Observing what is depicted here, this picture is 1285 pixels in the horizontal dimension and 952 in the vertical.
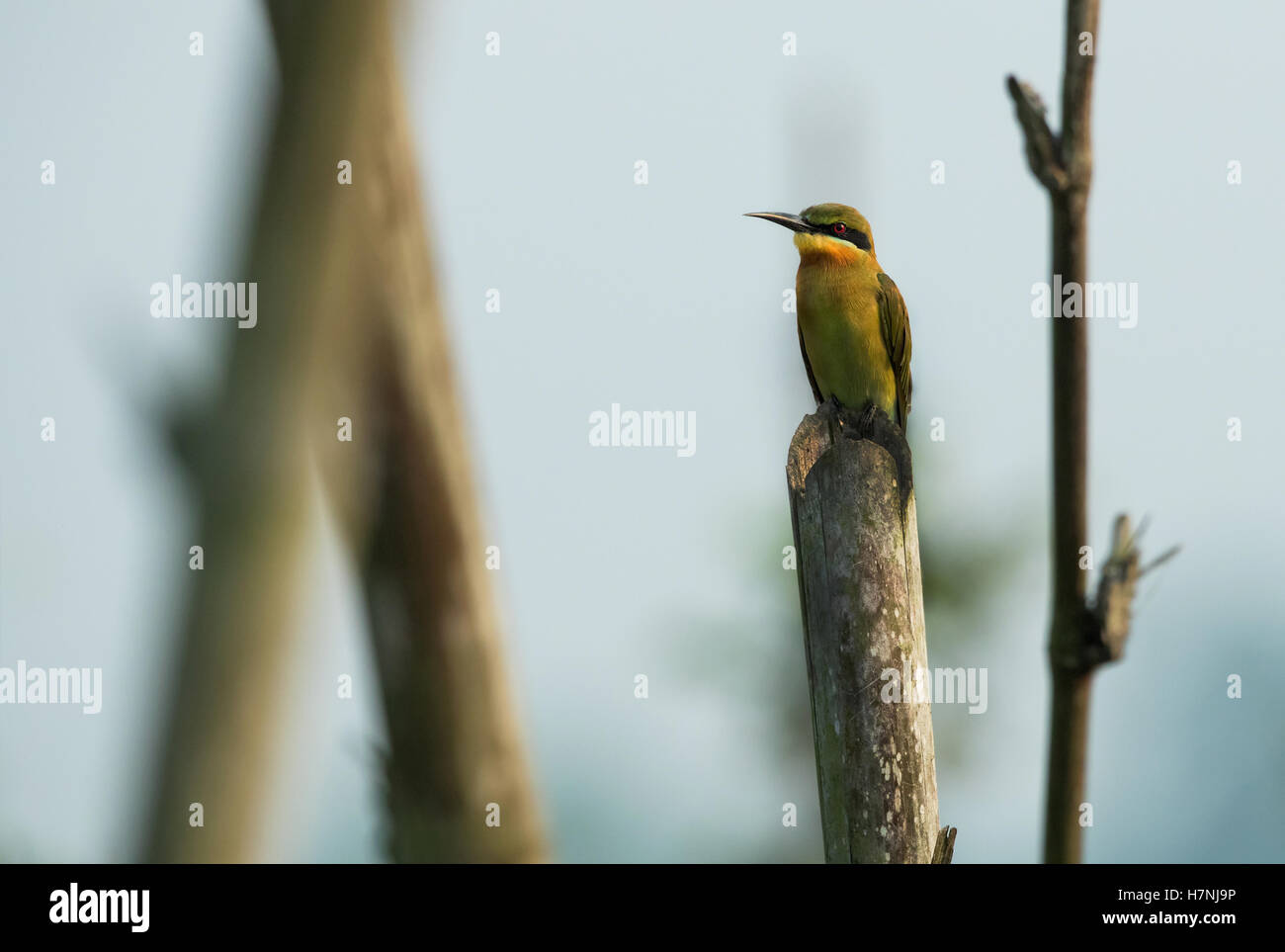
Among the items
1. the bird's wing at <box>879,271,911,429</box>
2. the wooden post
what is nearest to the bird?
the bird's wing at <box>879,271,911,429</box>

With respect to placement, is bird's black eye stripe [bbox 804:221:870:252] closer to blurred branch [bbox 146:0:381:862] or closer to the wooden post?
the wooden post

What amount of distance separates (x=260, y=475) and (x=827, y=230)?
5975 millimetres

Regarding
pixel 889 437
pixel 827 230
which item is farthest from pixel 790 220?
pixel 889 437

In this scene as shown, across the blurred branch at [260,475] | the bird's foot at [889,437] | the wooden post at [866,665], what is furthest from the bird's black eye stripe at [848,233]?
the blurred branch at [260,475]

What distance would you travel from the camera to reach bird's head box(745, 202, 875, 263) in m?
6.69

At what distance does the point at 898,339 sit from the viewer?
628 centimetres

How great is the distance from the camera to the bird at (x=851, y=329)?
6262 mm

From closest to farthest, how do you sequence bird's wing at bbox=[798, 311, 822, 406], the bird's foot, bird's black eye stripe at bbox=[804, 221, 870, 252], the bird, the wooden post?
the wooden post < the bird's foot < the bird < bird's wing at bbox=[798, 311, 822, 406] < bird's black eye stripe at bbox=[804, 221, 870, 252]

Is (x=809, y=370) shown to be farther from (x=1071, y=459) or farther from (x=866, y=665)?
(x=1071, y=459)

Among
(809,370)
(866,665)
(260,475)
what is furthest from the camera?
(809,370)

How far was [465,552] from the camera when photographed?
1.38 m

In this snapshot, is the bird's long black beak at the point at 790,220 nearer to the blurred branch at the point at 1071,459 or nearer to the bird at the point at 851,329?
the bird at the point at 851,329

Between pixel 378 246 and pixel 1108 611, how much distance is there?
170 cm
